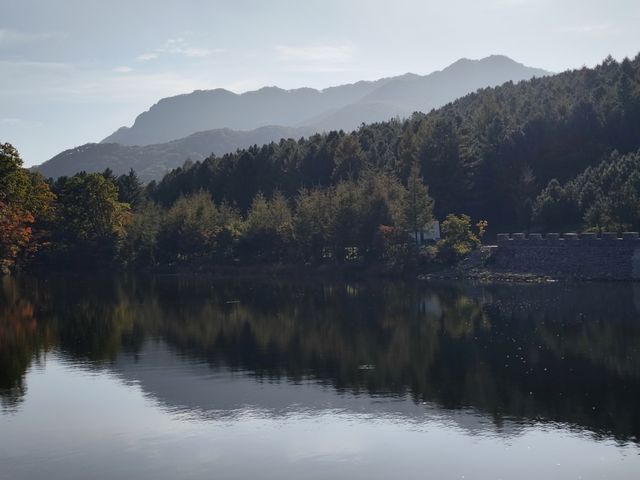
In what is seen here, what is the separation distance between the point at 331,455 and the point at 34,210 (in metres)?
97.7

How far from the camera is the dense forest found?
10780 cm

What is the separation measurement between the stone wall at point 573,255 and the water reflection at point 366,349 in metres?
5.32

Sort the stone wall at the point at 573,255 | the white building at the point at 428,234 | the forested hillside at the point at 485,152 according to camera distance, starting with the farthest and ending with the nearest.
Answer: the forested hillside at the point at 485,152, the white building at the point at 428,234, the stone wall at the point at 573,255

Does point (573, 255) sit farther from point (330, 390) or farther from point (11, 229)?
point (11, 229)

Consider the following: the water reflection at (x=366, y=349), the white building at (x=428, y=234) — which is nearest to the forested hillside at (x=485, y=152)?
the white building at (x=428, y=234)

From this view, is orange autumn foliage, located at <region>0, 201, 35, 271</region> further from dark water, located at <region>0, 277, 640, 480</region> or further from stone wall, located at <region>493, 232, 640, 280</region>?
stone wall, located at <region>493, 232, 640, 280</region>

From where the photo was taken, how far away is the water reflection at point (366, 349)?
38.9 meters

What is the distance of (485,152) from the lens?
128 m

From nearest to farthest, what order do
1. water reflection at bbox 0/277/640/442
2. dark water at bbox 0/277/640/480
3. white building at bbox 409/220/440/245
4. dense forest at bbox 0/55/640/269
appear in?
dark water at bbox 0/277/640/480, water reflection at bbox 0/277/640/442, dense forest at bbox 0/55/640/269, white building at bbox 409/220/440/245

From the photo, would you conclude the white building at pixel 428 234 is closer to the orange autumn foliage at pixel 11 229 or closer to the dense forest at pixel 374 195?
the dense forest at pixel 374 195

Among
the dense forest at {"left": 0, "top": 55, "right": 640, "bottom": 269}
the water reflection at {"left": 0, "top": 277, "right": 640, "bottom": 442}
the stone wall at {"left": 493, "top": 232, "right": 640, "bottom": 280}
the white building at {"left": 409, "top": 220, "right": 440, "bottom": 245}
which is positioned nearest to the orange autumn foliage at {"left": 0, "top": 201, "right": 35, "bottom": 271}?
the dense forest at {"left": 0, "top": 55, "right": 640, "bottom": 269}

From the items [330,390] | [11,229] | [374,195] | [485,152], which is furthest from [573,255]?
[11,229]

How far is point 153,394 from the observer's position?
4262 cm

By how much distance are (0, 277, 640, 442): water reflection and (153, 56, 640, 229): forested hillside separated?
37.0 metres
